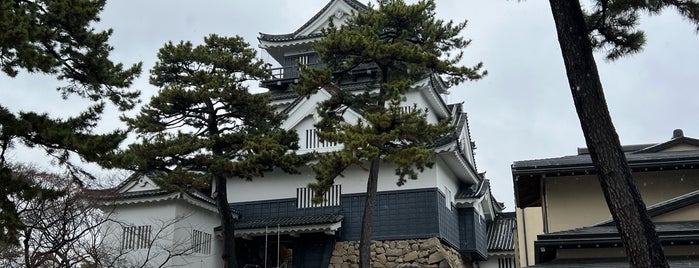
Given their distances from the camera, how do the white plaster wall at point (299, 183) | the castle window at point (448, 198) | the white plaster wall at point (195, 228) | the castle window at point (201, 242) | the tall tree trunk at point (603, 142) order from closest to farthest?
Result: the tall tree trunk at point (603, 142) → the white plaster wall at point (195, 228) → the castle window at point (201, 242) → the white plaster wall at point (299, 183) → the castle window at point (448, 198)

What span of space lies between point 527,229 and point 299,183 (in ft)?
23.6

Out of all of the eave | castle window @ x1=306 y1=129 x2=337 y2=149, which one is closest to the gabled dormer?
castle window @ x1=306 y1=129 x2=337 y2=149

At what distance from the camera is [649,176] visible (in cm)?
1221

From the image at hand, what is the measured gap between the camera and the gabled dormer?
2428cm

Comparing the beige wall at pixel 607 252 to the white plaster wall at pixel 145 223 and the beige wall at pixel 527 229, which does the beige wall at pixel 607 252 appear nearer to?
the beige wall at pixel 527 229

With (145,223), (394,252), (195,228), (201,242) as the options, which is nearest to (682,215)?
(394,252)

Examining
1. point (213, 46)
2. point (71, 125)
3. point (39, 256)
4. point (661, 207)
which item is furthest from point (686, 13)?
point (213, 46)

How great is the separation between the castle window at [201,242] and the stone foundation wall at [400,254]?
4.00 m

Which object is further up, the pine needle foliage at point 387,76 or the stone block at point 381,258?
the pine needle foliage at point 387,76

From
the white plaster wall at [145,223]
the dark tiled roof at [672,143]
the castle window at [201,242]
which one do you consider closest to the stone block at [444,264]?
the dark tiled roof at [672,143]

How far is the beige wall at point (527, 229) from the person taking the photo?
17.4 metres

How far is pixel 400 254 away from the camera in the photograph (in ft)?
61.1

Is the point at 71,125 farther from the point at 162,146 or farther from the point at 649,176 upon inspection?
the point at 649,176

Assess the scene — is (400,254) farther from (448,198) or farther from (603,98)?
(603,98)
